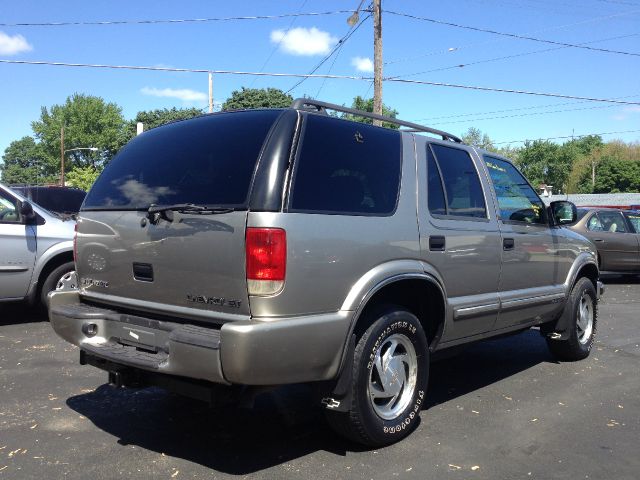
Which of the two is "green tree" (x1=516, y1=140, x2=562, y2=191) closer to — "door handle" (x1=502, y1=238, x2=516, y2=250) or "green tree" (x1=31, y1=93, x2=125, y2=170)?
"green tree" (x1=31, y1=93, x2=125, y2=170)

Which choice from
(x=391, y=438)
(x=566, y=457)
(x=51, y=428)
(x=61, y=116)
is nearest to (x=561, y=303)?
(x=566, y=457)

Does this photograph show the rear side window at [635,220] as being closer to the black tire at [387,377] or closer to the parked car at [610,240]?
the parked car at [610,240]

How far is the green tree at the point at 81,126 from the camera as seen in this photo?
260ft

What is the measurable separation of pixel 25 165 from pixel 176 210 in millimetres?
128801

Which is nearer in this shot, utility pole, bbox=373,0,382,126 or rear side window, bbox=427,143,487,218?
rear side window, bbox=427,143,487,218

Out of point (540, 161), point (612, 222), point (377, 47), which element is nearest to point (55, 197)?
point (377, 47)

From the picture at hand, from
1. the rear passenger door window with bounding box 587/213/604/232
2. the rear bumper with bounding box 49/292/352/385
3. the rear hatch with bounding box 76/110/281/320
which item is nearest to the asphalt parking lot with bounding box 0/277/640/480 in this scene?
the rear bumper with bounding box 49/292/352/385

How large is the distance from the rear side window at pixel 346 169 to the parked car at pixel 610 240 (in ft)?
33.5

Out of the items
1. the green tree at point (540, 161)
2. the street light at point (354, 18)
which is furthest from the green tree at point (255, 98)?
the green tree at point (540, 161)

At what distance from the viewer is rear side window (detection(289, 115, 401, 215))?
334cm

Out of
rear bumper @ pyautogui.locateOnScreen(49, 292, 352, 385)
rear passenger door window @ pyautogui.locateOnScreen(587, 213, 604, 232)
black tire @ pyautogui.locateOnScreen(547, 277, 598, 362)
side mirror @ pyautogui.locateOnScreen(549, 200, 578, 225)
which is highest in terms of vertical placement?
side mirror @ pyautogui.locateOnScreen(549, 200, 578, 225)

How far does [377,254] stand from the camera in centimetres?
356

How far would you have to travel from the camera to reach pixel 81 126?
79312 mm

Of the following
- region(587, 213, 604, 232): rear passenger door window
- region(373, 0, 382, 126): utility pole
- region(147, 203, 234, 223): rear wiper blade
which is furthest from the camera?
region(373, 0, 382, 126): utility pole
